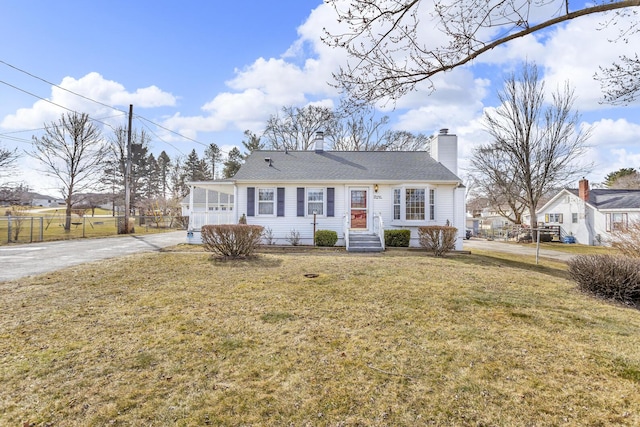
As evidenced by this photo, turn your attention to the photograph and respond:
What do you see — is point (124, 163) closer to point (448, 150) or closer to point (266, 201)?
point (266, 201)

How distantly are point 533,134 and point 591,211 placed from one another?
770 centimetres

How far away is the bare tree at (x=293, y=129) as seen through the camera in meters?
32.8

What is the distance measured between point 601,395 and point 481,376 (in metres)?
1.01

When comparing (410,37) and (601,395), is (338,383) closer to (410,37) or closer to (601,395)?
(601,395)

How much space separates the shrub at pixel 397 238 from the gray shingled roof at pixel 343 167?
8.15 feet

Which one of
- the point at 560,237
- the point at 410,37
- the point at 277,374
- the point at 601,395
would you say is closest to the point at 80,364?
the point at 277,374

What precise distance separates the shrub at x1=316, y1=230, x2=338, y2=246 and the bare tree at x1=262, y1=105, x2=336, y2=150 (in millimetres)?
20503

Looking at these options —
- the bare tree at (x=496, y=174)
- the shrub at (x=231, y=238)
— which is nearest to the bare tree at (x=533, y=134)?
the bare tree at (x=496, y=174)

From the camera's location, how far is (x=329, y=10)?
4391 millimetres

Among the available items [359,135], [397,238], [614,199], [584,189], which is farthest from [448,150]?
[359,135]

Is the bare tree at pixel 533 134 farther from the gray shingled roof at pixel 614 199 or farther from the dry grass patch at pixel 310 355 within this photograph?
the dry grass patch at pixel 310 355

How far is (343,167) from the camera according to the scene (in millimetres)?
15641

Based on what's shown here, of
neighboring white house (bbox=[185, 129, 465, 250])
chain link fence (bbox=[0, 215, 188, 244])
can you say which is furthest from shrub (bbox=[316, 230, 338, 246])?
chain link fence (bbox=[0, 215, 188, 244])

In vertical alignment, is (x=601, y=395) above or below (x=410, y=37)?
below
